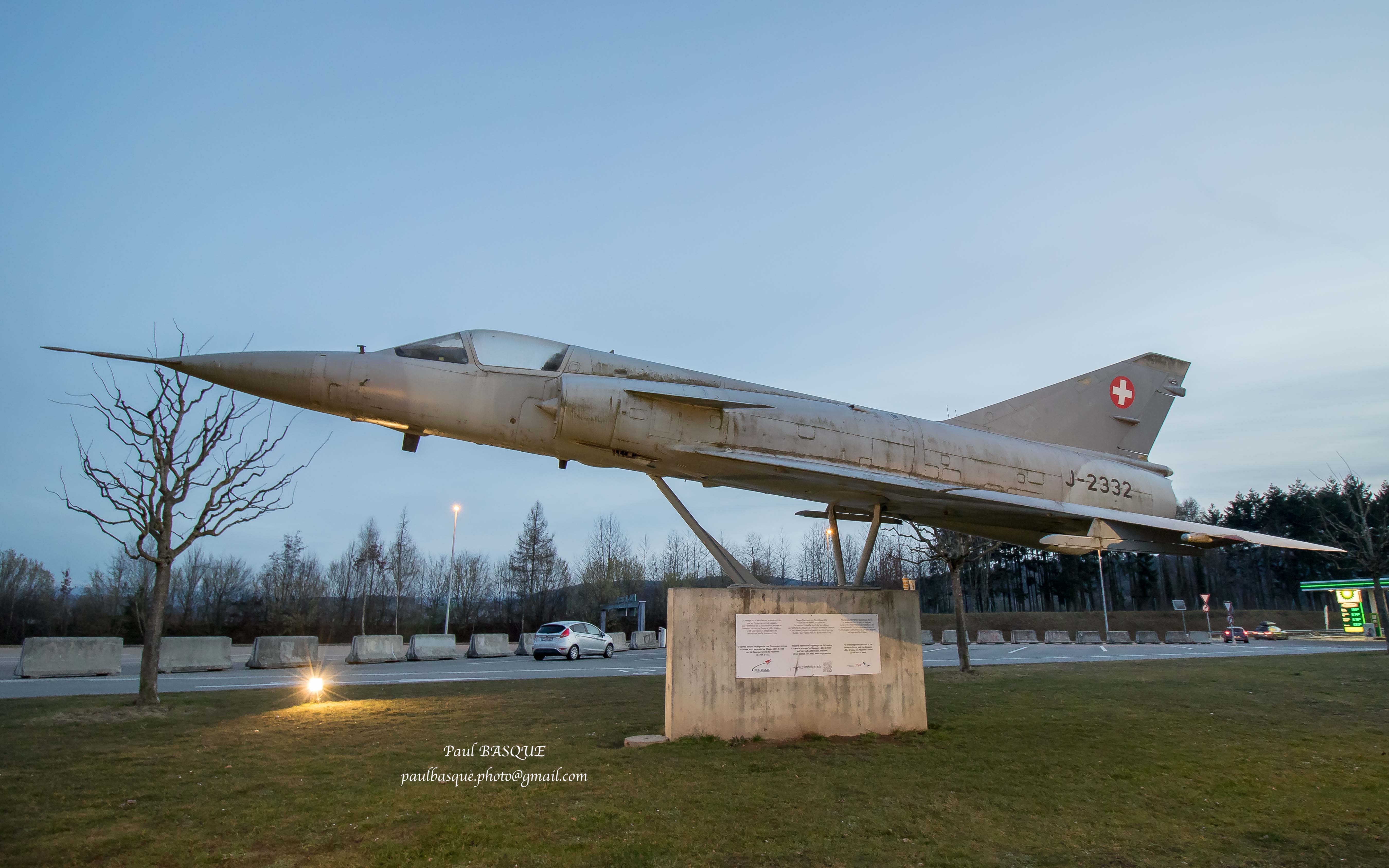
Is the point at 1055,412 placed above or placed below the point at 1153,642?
above

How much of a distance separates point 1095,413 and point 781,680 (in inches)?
266

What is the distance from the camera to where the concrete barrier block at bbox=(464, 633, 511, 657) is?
2483 cm

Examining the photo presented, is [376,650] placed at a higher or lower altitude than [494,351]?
lower

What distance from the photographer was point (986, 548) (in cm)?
1989

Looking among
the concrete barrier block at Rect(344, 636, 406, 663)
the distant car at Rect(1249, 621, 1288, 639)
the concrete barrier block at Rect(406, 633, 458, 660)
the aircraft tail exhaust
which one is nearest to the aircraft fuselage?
the aircraft tail exhaust

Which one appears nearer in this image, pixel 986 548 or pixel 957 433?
pixel 957 433

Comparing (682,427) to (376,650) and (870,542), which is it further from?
(376,650)

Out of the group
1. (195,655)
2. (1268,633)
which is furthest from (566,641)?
(1268,633)

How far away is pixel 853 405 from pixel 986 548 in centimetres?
1251

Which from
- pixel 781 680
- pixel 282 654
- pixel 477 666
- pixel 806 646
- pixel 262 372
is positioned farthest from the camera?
pixel 477 666

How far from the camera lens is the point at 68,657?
54.7 ft

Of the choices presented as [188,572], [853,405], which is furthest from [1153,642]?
[188,572]

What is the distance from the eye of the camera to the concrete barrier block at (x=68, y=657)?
16031 mm

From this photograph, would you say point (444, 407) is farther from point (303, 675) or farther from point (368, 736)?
point (303, 675)
